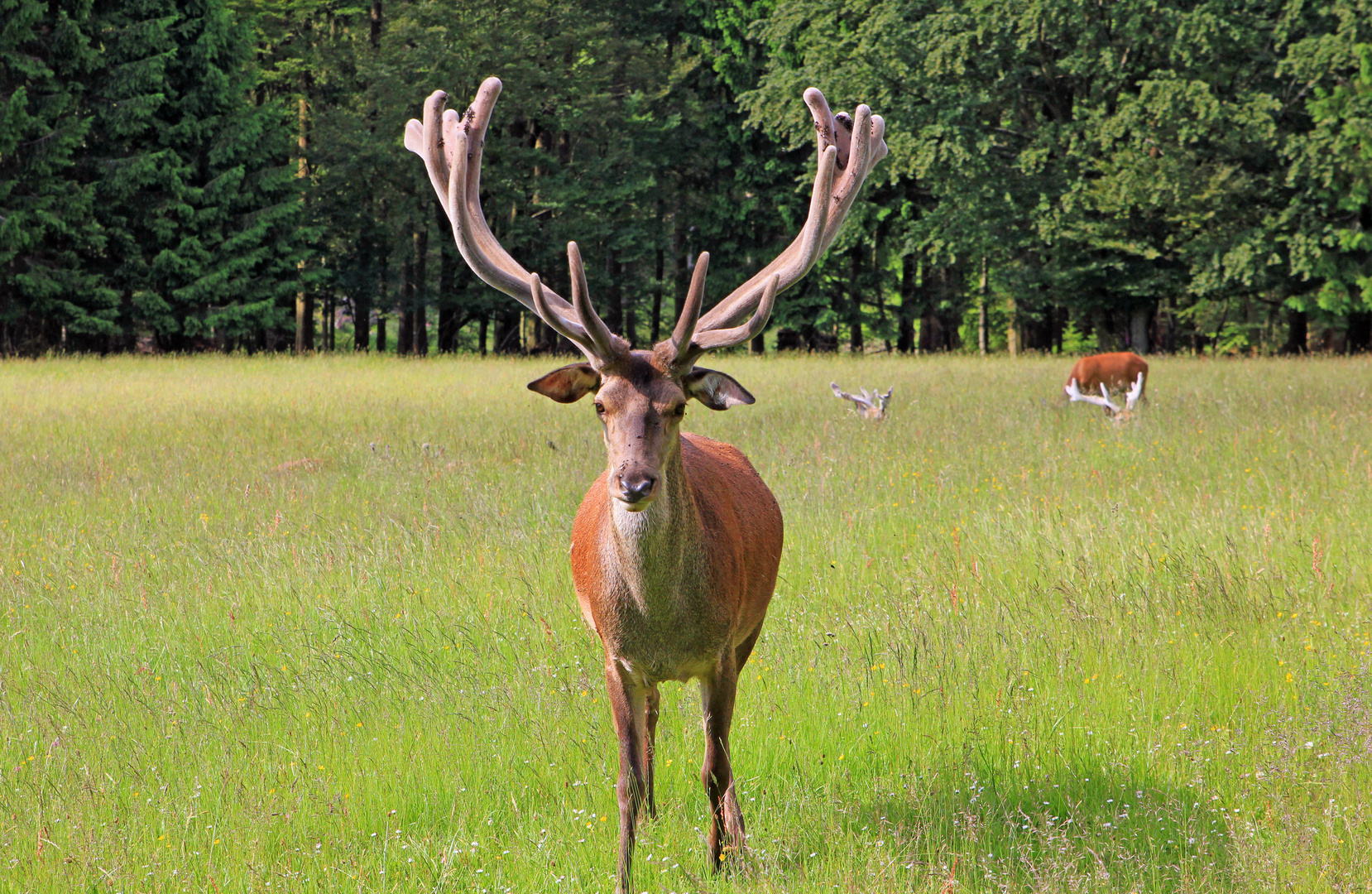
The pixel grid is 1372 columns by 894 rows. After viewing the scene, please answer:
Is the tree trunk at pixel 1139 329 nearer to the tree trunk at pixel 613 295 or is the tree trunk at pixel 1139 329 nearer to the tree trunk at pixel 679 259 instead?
the tree trunk at pixel 679 259

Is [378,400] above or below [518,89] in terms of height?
below

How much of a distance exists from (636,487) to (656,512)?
1.12ft

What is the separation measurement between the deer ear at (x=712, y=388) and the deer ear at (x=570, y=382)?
0.92ft

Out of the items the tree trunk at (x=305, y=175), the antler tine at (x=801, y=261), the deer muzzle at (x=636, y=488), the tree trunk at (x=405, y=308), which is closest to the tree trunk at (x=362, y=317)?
the tree trunk at (x=405, y=308)

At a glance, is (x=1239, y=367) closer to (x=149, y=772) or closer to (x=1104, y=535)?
(x=1104, y=535)

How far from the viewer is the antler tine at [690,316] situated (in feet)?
9.73

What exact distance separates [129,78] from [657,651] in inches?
1148

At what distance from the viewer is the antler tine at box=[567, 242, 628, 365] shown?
298 centimetres

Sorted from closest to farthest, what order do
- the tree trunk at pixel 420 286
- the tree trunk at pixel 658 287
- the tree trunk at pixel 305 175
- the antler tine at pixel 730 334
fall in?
the antler tine at pixel 730 334 → the tree trunk at pixel 420 286 → the tree trunk at pixel 305 175 → the tree trunk at pixel 658 287

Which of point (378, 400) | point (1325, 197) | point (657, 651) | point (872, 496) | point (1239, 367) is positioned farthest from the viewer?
point (1325, 197)

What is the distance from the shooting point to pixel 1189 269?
2533cm

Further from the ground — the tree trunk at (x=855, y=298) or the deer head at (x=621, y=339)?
the tree trunk at (x=855, y=298)

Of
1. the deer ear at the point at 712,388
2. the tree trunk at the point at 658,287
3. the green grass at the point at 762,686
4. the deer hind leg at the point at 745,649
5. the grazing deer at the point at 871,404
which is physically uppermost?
the tree trunk at the point at 658,287

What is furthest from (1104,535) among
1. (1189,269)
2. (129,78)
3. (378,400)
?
(129,78)
